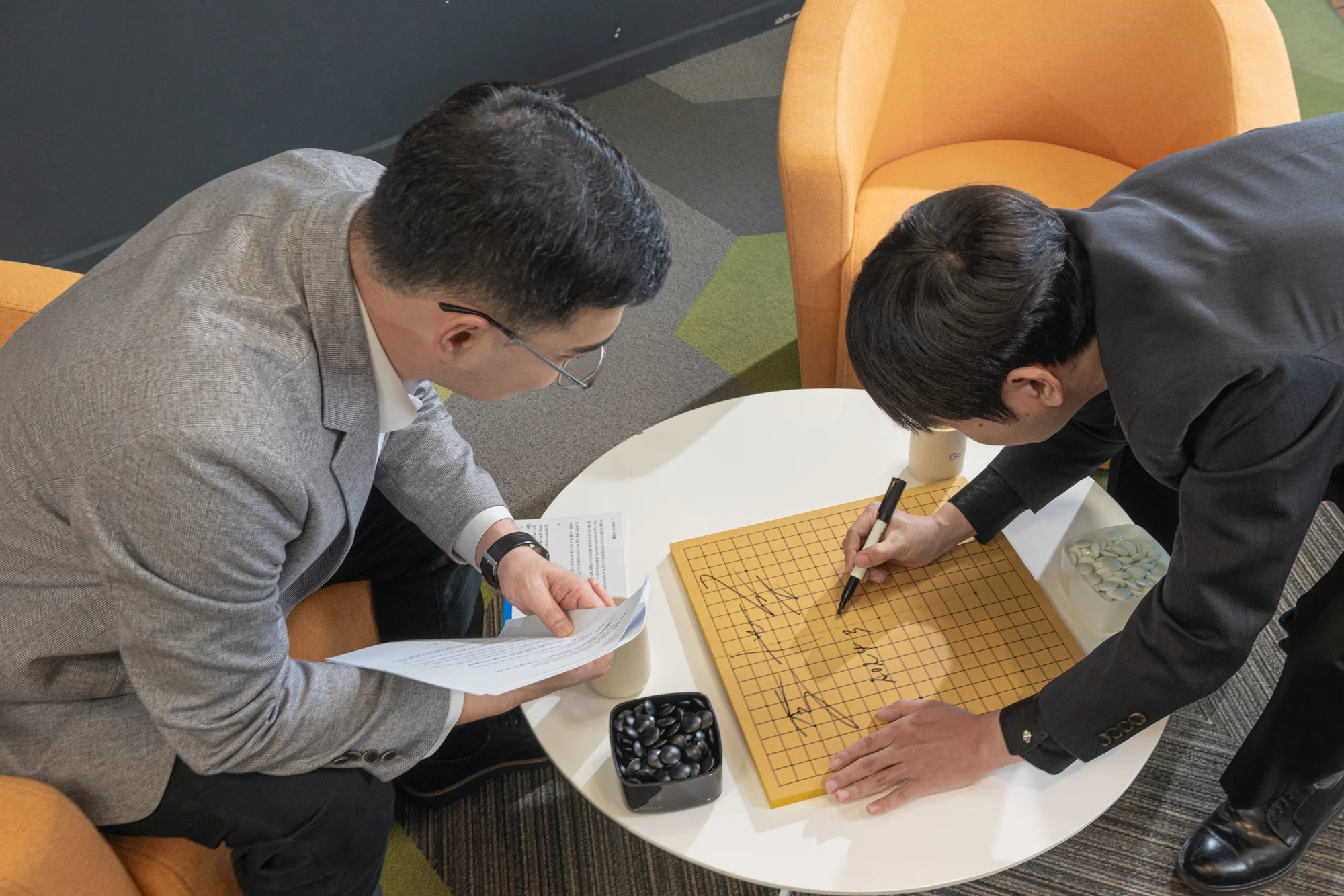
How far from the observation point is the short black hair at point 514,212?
958mm

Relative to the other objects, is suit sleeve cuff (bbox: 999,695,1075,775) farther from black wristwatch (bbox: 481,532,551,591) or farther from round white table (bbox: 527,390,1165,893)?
black wristwatch (bbox: 481,532,551,591)

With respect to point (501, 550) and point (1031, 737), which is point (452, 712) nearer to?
point (501, 550)

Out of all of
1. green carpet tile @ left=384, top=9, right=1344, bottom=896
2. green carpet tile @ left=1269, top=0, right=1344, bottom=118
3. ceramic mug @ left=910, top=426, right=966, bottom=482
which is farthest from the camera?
green carpet tile @ left=1269, top=0, right=1344, bottom=118

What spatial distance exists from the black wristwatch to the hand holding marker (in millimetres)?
408

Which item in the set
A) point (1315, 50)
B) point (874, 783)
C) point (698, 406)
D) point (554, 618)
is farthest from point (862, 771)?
point (1315, 50)

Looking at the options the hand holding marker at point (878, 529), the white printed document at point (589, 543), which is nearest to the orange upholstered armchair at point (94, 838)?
the white printed document at point (589, 543)

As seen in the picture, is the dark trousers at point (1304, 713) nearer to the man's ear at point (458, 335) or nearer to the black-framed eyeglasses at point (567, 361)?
the black-framed eyeglasses at point (567, 361)

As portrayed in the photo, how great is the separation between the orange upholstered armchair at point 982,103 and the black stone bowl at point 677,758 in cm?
103

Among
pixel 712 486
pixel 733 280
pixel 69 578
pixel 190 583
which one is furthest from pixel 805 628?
→ pixel 733 280

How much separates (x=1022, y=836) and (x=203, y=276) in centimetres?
107

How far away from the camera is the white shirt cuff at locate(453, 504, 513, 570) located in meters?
1.44

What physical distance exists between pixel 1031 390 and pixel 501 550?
72cm

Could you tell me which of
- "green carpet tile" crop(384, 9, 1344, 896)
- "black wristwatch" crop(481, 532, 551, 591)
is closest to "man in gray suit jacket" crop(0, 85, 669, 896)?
"black wristwatch" crop(481, 532, 551, 591)

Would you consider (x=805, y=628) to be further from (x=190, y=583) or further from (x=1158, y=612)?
(x=190, y=583)
